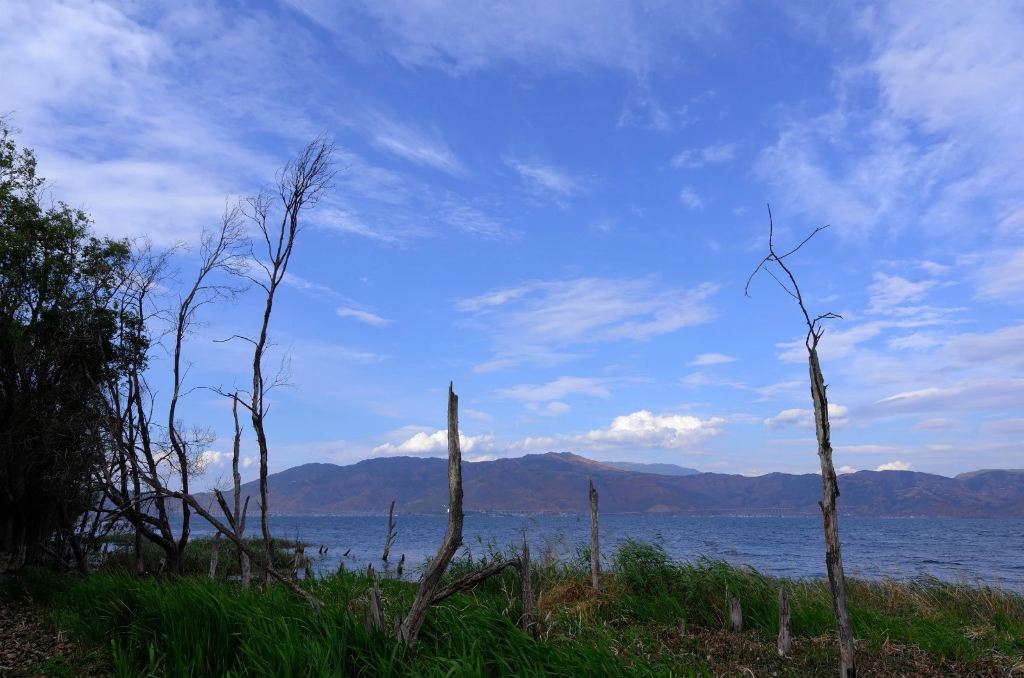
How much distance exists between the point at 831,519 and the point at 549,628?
3717 millimetres

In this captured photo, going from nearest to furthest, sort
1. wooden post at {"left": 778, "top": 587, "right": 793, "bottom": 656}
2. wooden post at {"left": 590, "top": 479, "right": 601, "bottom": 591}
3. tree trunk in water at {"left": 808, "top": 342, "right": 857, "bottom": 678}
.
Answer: tree trunk in water at {"left": 808, "top": 342, "right": 857, "bottom": 678} < wooden post at {"left": 778, "top": 587, "right": 793, "bottom": 656} < wooden post at {"left": 590, "top": 479, "right": 601, "bottom": 591}

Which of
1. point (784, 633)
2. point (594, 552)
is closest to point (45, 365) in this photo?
point (594, 552)

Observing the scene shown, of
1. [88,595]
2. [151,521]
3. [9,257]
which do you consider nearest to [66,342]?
[9,257]

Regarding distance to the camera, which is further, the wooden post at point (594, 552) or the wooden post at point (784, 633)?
the wooden post at point (594, 552)

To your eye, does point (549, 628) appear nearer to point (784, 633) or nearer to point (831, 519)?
point (831, 519)

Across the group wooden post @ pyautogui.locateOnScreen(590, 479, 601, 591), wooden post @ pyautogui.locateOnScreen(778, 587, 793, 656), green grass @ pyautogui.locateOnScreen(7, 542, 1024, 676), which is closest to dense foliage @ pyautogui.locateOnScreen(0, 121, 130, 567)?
green grass @ pyautogui.locateOnScreen(7, 542, 1024, 676)

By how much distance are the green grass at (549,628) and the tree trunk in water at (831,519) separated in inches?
64.0

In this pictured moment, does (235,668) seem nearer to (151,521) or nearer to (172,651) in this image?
(172,651)

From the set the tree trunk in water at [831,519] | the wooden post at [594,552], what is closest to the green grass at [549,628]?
the wooden post at [594,552]

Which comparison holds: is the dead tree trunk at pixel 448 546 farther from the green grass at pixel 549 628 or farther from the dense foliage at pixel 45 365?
the dense foliage at pixel 45 365

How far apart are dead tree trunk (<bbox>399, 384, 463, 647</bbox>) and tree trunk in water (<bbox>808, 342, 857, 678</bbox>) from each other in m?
4.28

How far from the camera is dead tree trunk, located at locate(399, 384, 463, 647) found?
6.92 metres

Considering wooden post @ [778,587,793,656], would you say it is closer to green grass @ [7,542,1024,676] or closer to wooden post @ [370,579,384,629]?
green grass @ [7,542,1024,676]

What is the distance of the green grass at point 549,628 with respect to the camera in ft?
21.2
